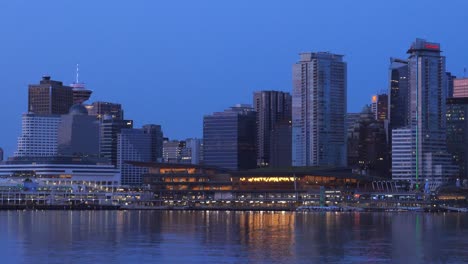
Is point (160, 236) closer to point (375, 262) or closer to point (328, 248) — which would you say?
point (328, 248)

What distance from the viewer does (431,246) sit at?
313 feet

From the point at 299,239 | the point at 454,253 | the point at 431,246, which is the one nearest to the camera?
the point at 454,253

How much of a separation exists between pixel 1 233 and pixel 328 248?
41.9 m

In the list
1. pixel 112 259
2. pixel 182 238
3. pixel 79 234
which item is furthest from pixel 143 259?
pixel 79 234

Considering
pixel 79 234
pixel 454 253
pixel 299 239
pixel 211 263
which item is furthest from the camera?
pixel 79 234

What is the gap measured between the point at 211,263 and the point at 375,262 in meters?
12.2

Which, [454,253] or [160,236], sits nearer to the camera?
[454,253]

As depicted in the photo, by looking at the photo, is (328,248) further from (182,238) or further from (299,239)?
(182,238)

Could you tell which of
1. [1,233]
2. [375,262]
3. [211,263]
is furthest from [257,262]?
[1,233]

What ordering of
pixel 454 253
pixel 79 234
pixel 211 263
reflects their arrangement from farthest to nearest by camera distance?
pixel 79 234
pixel 454 253
pixel 211 263

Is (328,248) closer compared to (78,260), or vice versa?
(78,260)

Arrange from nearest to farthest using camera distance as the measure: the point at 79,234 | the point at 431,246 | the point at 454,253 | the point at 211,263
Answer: the point at 211,263, the point at 454,253, the point at 431,246, the point at 79,234

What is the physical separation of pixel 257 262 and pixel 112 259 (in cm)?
1121

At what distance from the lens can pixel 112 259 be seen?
7831 centimetres
